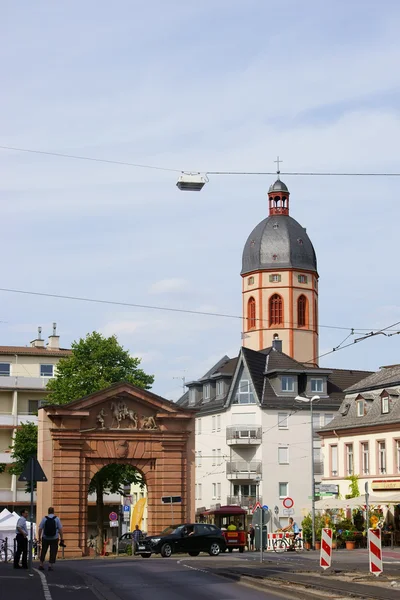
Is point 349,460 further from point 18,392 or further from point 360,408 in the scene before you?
point 18,392

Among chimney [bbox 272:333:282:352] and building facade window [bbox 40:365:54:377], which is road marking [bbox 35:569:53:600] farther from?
chimney [bbox 272:333:282:352]

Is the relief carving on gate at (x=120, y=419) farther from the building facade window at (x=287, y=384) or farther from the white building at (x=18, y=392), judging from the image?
the building facade window at (x=287, y=384)

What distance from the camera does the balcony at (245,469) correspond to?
92062 millimetres

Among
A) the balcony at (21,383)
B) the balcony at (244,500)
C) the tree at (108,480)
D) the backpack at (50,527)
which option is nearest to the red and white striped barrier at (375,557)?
the backpack at (50,527)

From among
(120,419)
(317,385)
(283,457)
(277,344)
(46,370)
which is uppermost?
(277,344)

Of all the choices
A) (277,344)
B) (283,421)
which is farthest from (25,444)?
(277,344)

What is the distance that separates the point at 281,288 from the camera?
11688cm

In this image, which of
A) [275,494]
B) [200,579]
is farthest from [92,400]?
[275,494]

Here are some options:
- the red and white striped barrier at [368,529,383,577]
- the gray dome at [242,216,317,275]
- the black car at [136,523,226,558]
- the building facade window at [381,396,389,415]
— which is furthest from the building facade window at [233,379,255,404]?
the red and white striped barrier at [368,529,383,577]

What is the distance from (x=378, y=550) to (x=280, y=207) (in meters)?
97.8

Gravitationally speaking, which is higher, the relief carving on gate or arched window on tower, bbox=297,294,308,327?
arched window on tower, bbox=297,294,308,327

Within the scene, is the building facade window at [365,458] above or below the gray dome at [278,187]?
below

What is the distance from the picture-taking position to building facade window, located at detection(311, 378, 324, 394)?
99062 mm

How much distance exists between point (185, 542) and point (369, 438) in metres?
24.1
